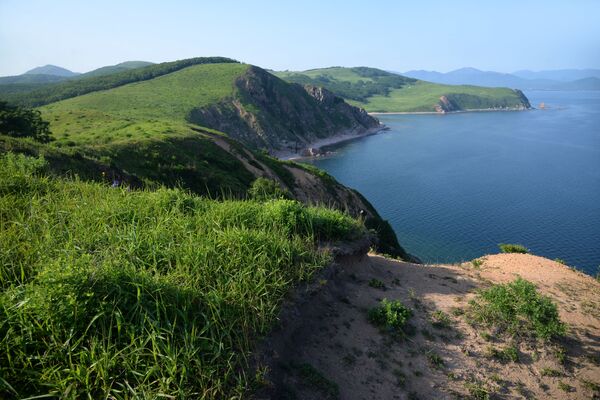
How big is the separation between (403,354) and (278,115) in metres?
154

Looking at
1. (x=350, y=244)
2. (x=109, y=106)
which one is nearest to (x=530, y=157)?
(x=350, y=244)

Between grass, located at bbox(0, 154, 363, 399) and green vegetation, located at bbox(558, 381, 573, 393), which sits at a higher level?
grass, located at bbox(0, 154, 363, 399)

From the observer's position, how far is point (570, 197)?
80750mm

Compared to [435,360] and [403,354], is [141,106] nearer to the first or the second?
[403,354]

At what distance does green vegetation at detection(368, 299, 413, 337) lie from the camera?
1150 centimetres

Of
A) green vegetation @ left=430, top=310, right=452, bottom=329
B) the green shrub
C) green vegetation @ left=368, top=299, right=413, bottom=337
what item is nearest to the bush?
green vegetation @ left=368, top=299, right=413, bottom=337

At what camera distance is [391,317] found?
1159cm

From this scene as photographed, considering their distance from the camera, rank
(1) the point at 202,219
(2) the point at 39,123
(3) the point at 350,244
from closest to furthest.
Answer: (1) the point at 202,219 < (3) the point at 350,244 < (2) the point at 39,123

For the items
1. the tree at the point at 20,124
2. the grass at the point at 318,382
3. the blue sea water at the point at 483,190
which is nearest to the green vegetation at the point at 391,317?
the grass at the point at 318,382

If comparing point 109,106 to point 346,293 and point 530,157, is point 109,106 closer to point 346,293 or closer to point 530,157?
point 346,293

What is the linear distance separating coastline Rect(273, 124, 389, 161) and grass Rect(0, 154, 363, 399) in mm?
123131

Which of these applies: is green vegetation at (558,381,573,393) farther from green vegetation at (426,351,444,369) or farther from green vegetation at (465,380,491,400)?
green vegetation at (426,351,444,369)

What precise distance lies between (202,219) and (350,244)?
673 cm


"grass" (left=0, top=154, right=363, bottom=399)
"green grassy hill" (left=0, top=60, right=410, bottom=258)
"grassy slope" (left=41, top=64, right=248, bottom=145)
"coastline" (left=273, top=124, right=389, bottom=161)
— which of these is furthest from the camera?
"coastline" (left=273, top=124, right=389, bottom=161)
